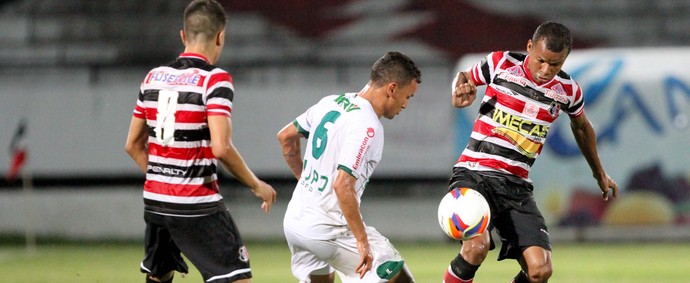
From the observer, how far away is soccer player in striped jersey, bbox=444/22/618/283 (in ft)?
22.6

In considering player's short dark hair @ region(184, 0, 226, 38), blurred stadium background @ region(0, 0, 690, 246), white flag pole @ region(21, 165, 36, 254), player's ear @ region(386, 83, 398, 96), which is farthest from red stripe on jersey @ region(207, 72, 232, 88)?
blurred stadium background @ region(0, 0, 690, 246)

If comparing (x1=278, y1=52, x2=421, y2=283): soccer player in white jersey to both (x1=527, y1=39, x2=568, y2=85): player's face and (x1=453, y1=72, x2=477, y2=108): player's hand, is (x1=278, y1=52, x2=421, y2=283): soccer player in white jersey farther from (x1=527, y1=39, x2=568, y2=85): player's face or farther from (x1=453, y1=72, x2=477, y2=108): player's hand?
(x1=527, y1=39, x2=568, y2=85): player's face

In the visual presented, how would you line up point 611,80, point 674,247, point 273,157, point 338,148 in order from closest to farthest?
1. point 338,148
2. point 674,247
3. point 611,80
4. point 273,157

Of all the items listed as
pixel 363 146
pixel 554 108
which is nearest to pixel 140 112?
pixel 363 146

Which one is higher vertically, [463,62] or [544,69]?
[544,69]

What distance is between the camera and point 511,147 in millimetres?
6992

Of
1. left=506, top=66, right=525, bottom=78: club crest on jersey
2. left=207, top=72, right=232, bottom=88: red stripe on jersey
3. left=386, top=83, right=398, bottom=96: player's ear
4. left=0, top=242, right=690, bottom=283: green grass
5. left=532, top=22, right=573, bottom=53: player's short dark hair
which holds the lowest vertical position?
left=0, top=242, right=690, bottom=283: green grass

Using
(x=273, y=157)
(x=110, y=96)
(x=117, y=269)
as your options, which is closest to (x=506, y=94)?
(x=117, y=269)

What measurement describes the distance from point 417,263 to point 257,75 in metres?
6.31

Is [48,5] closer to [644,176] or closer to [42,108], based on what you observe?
[42,108]

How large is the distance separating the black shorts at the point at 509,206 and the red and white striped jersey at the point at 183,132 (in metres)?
1.96

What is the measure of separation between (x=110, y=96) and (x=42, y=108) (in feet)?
3.92

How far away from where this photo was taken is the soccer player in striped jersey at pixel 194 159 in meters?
5.68

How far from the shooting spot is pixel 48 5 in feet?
60.2
